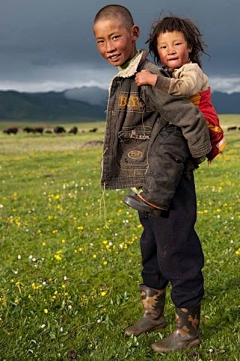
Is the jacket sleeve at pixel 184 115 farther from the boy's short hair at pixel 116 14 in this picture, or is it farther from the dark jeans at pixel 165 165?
the boy's short hair at pixel 116 14

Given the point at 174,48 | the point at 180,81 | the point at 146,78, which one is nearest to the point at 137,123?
the point at 146,78

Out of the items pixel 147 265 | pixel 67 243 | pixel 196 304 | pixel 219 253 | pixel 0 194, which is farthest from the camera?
pixel 0 194

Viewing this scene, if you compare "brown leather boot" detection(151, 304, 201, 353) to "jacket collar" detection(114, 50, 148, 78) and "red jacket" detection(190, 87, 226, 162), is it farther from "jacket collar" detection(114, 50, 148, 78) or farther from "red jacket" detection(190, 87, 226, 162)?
"jacket collar" detection(114, 50, 148, 78)

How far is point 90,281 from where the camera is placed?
803cm

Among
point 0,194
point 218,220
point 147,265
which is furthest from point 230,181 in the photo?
point 147,265

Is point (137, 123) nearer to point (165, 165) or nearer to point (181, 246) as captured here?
point (165, 165)

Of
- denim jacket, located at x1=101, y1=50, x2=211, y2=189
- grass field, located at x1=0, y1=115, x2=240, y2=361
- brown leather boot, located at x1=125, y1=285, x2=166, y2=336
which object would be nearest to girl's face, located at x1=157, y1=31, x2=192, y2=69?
denim jacket, located at x1=101, y1=50, x2=211, y2=189

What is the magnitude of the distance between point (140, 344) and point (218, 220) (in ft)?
20.1

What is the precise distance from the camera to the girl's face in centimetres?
473

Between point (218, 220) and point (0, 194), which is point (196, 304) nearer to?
point (218, 220)

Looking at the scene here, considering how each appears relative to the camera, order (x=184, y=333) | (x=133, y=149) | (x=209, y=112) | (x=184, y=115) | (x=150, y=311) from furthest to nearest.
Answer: (x=150, y=311) → (x=184, y=333) → (x=133, y=149) → (x=209, y=112) → (x=184, y=115)

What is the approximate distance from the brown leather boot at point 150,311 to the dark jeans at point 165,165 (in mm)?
1746

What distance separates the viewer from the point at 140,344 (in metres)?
5.79

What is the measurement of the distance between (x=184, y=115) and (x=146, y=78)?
0.55 m
